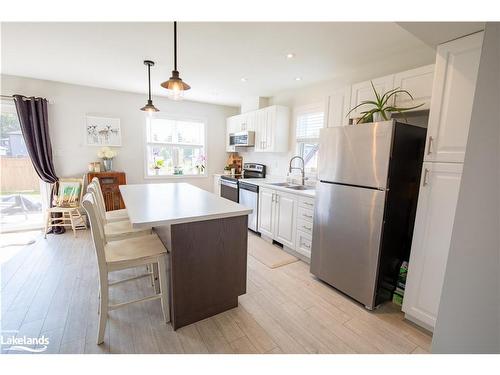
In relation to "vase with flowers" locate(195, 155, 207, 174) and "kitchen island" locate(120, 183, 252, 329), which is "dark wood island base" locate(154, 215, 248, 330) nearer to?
"kitchen island" locate(120, 183, 252, 329)

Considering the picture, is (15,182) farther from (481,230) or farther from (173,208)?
(481,230)

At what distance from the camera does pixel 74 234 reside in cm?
353

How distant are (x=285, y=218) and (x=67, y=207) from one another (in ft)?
10.9

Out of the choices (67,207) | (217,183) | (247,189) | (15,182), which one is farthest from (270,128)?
(15,182)

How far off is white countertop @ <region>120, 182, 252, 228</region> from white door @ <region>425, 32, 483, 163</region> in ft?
4.80

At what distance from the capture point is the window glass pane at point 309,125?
3.38 meters

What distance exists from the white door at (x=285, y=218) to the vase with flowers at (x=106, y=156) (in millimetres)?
3034

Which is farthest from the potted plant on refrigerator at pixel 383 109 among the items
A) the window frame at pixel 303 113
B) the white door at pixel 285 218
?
the white door at pixel 285 218

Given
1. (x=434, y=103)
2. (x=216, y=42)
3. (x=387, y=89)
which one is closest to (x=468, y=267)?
(x=434, y=103)

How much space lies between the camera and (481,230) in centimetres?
76

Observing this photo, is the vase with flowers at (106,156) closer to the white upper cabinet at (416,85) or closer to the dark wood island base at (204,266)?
the dark wood island base at (204,266)

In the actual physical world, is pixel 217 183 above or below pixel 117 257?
above

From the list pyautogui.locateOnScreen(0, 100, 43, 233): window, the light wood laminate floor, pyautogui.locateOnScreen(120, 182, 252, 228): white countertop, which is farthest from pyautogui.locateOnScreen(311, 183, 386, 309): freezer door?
pyautogui.locateOnScreen(0, 100, 43, 233): window

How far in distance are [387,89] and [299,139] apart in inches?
60.5
